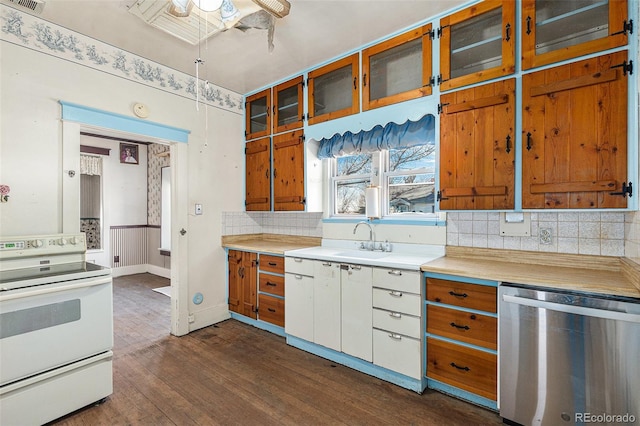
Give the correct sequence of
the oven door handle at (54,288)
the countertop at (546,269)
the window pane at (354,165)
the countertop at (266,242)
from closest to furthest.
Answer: the countertop at (546,269) → the oven door handle at (54,288) → the window pane at (354,165) → the countertop at (266,242)

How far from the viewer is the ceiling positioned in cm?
217

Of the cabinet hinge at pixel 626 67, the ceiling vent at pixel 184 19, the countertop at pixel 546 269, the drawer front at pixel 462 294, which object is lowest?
the drawer front at pixel 462 294

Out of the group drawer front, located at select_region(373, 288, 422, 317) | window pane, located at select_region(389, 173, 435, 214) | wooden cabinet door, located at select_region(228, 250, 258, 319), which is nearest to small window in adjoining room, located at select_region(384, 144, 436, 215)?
window pane, located at select_region(389, 173, 435, 214)

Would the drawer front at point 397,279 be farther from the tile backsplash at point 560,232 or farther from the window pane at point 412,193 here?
the window pane at point 412,193

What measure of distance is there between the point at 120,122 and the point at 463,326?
10.9 feet

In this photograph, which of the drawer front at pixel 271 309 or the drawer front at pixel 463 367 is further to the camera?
the drawer front at pixel 271 309

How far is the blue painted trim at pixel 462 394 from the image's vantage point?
1.96 m

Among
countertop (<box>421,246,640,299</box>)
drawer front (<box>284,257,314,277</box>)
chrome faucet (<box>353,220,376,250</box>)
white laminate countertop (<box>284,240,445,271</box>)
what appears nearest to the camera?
countertop (<box>421,246,640,299</box>)

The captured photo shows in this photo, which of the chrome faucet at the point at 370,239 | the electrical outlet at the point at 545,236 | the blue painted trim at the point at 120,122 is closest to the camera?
the electrical outlet at the point at 545,236

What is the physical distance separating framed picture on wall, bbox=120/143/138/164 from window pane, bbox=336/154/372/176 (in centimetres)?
470

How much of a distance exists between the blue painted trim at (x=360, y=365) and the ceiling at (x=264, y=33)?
2.70 metres

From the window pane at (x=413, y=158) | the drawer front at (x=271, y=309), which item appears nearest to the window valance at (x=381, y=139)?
the window pane at (x=413, y=158)

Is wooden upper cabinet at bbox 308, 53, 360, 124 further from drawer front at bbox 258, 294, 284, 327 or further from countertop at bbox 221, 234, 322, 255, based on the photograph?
drawer front at bbox 258, 294, 284, 327

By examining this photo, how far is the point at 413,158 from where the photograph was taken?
2869mm
